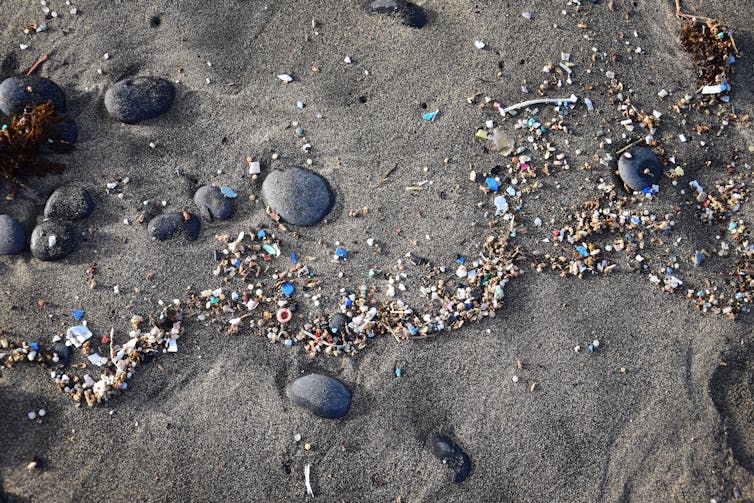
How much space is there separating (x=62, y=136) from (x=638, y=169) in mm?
4442

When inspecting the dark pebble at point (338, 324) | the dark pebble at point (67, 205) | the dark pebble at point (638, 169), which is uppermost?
the dark pebble at point (638, 169)

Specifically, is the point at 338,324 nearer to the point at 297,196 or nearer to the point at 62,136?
the point at 297,196

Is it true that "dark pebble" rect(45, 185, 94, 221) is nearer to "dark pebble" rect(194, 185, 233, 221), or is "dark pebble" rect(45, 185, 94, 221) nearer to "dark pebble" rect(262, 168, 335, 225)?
"dark pebble" rect(194, 185, 233, 221)

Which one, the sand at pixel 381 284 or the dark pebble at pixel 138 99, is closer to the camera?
the sand at pixel 381 284

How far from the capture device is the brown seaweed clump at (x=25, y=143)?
4.17 meters

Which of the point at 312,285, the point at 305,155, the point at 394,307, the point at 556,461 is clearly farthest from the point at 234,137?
the point at 556,461

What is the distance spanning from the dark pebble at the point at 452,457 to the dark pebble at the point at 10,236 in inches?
135

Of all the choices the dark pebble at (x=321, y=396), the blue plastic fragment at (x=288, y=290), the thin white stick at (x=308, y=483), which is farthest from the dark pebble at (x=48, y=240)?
the thin white stick at (x=308, y=483)

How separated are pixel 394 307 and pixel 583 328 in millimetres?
1451

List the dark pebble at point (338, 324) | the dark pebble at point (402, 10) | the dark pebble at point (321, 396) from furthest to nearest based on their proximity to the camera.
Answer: the dark pebble at point (402, 10) < the dark pebble at point (338, 324) < the dark pebble at point (321, 396)

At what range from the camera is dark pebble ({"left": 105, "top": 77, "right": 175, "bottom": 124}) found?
168 inches

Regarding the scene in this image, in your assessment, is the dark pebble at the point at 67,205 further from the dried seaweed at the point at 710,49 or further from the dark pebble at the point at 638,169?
the dried seaweed at the point at 710,49

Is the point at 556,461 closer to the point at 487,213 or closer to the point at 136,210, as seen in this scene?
the point at 487,213

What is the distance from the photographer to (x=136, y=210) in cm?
431
